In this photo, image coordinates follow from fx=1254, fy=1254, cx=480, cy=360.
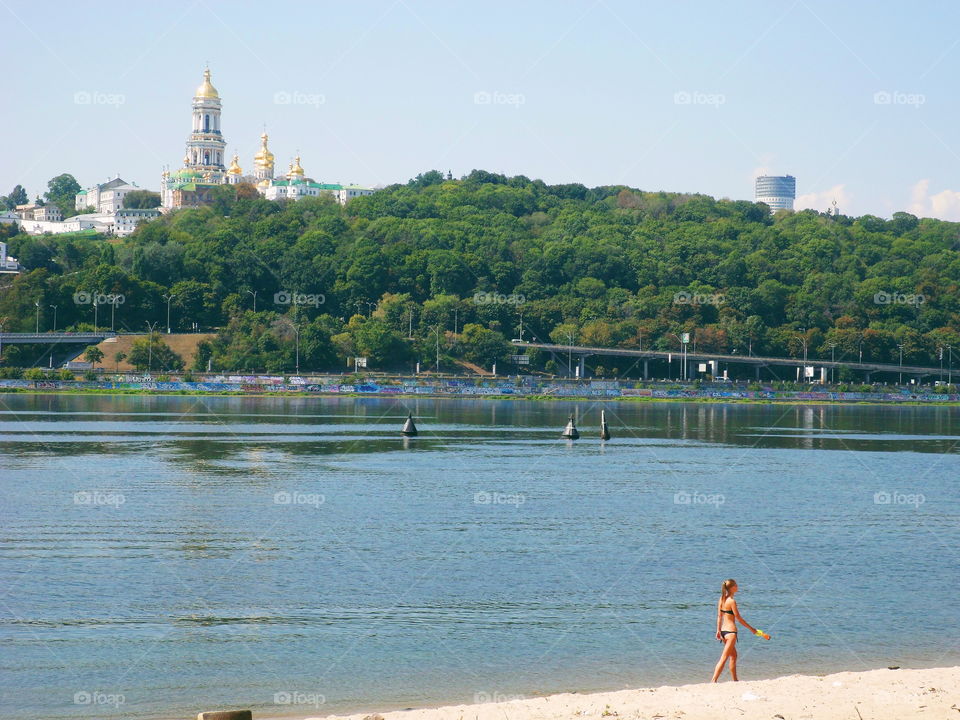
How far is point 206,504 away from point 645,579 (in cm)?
1893

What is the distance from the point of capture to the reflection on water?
23.5 meters

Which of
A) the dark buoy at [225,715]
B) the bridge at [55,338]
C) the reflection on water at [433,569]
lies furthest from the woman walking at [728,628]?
the bridge at [55,338]

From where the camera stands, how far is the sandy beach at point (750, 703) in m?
19.9

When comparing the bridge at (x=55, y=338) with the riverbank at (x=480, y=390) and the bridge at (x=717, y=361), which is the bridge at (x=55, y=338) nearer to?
the riverbank at (x=480, y=390)

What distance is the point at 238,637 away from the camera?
1006 inches

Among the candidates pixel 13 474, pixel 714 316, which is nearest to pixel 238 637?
pixel 13 474

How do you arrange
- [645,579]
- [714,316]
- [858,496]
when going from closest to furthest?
[645,579] < [858,496] < [714,316]

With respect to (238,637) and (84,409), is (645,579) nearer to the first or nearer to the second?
(238,637)

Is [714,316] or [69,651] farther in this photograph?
[714,316]

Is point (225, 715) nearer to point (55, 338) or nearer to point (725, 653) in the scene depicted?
point (725, 653)

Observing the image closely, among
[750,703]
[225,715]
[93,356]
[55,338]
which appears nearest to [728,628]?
[750,703]

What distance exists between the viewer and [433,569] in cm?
3300

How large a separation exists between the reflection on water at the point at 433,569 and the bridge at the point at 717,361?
10892 cm

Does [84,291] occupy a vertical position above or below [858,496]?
above
